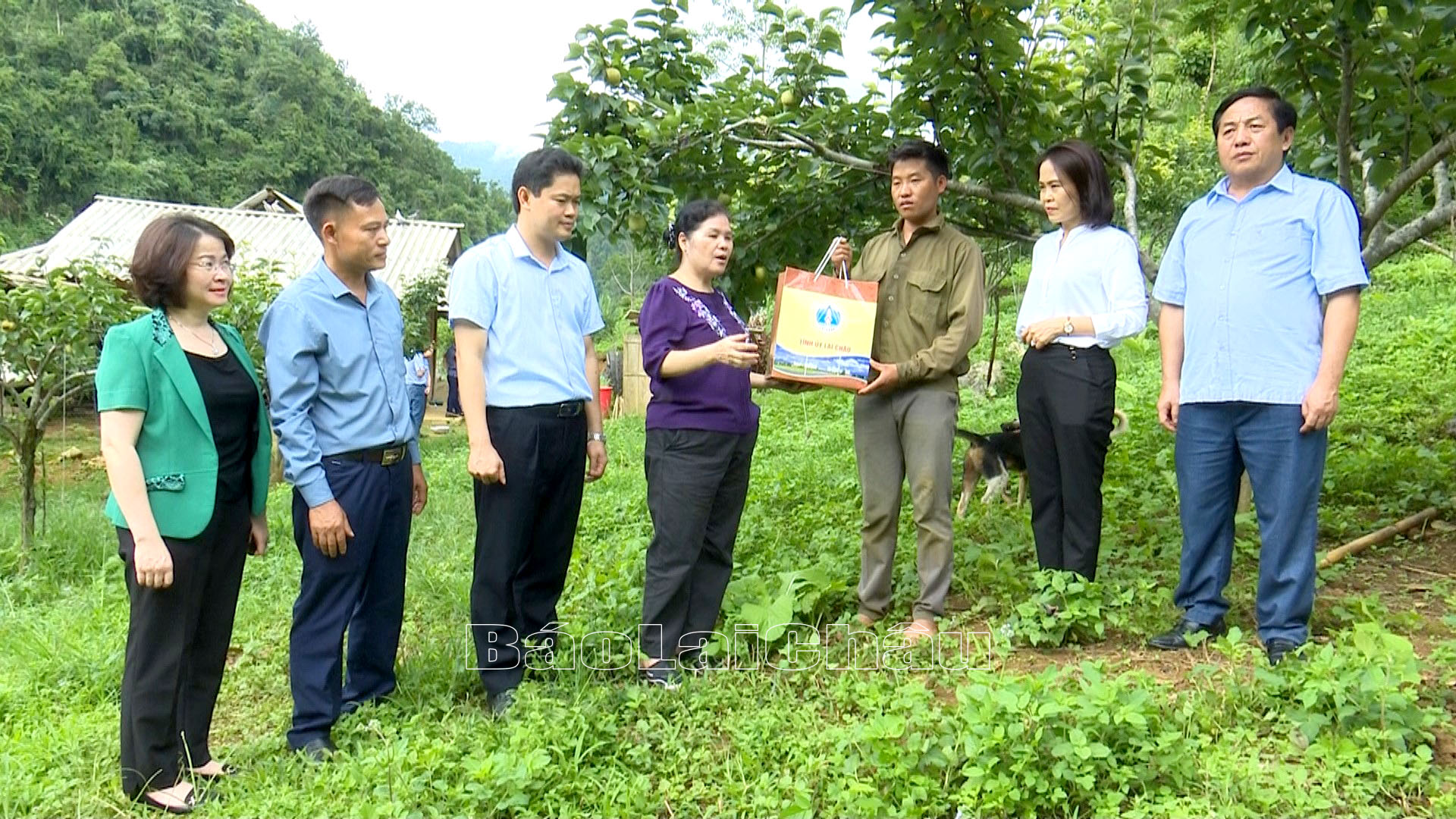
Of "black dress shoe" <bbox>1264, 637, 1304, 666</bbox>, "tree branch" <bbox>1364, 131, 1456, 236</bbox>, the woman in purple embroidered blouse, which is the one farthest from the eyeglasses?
"tree branch" <bbox>1364, 131, 1456, 236</bbox>

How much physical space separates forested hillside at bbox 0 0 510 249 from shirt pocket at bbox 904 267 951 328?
2902 cm

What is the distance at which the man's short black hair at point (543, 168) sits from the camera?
10.8 ft

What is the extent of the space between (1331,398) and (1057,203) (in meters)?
1.07

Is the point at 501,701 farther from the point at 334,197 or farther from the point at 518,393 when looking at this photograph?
the point at 334,197

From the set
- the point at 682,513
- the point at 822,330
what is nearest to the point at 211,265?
the point at 682,513

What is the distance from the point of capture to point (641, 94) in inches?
188

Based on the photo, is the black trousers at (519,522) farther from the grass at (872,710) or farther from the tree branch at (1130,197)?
the tree branch at (1130,197)

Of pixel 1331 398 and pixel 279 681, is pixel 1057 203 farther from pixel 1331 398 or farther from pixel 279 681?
pixel 279 681

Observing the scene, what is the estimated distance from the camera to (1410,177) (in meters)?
3.94

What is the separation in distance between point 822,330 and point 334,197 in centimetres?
165

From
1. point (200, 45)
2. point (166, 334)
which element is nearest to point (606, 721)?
point (166, 334)

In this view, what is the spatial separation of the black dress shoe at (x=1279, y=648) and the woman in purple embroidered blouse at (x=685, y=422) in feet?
5.73

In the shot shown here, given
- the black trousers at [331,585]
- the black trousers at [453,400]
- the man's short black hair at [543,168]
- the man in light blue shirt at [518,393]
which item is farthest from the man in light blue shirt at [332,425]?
the black trousers at [453,400]

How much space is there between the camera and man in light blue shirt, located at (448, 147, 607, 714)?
10.6 ft
